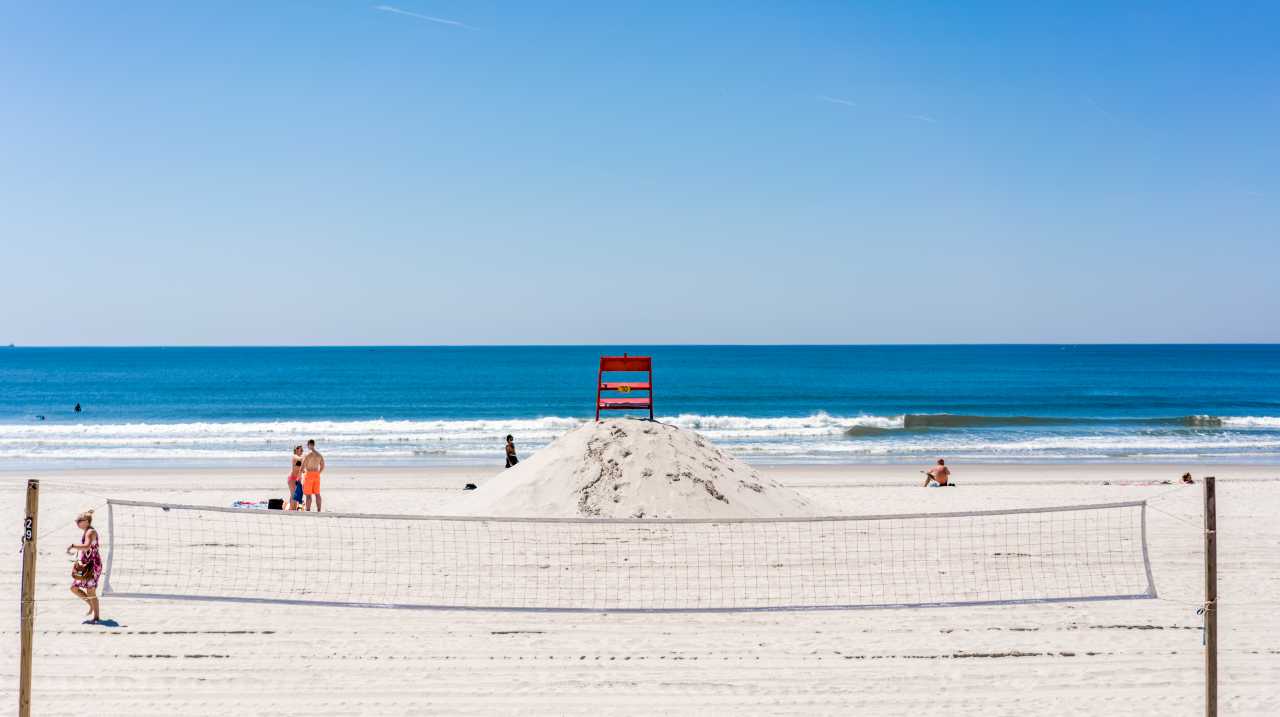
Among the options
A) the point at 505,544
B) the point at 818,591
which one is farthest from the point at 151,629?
the point at 818,591

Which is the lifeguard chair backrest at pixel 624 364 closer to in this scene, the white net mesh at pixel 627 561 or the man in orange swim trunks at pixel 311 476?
the white net mesh at pixel 627 561

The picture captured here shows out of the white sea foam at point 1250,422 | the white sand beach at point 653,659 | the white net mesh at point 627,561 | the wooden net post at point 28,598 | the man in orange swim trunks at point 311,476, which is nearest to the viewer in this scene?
the wooden net post at point 28,598

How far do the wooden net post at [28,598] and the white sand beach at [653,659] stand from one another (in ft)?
2.65

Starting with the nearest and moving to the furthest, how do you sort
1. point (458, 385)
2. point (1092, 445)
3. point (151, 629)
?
point (151, 629) < point (1092, 445) < point (458, 385)

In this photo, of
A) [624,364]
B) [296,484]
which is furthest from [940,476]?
[296,484]

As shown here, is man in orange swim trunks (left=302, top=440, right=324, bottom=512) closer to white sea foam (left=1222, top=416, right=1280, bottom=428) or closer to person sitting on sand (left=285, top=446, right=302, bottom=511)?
person sitting on sand (left=285, top=446, right=302, bottom=511)

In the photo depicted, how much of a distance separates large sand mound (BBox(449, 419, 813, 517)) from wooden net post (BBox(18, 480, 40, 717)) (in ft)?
28.2

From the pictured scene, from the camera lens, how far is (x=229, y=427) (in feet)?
137

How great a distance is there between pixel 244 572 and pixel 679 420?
32.9 metres

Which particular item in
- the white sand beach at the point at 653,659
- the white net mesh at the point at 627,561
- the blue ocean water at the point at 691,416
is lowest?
the white sand beach at the point at 653,659

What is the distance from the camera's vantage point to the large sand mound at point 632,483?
49.8 ft

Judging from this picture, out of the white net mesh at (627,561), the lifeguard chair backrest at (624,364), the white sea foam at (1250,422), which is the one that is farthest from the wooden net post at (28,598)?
the white sea foam at (1250,422)

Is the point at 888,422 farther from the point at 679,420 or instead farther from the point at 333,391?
the point at 333,391

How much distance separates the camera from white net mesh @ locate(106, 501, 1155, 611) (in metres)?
11.1
